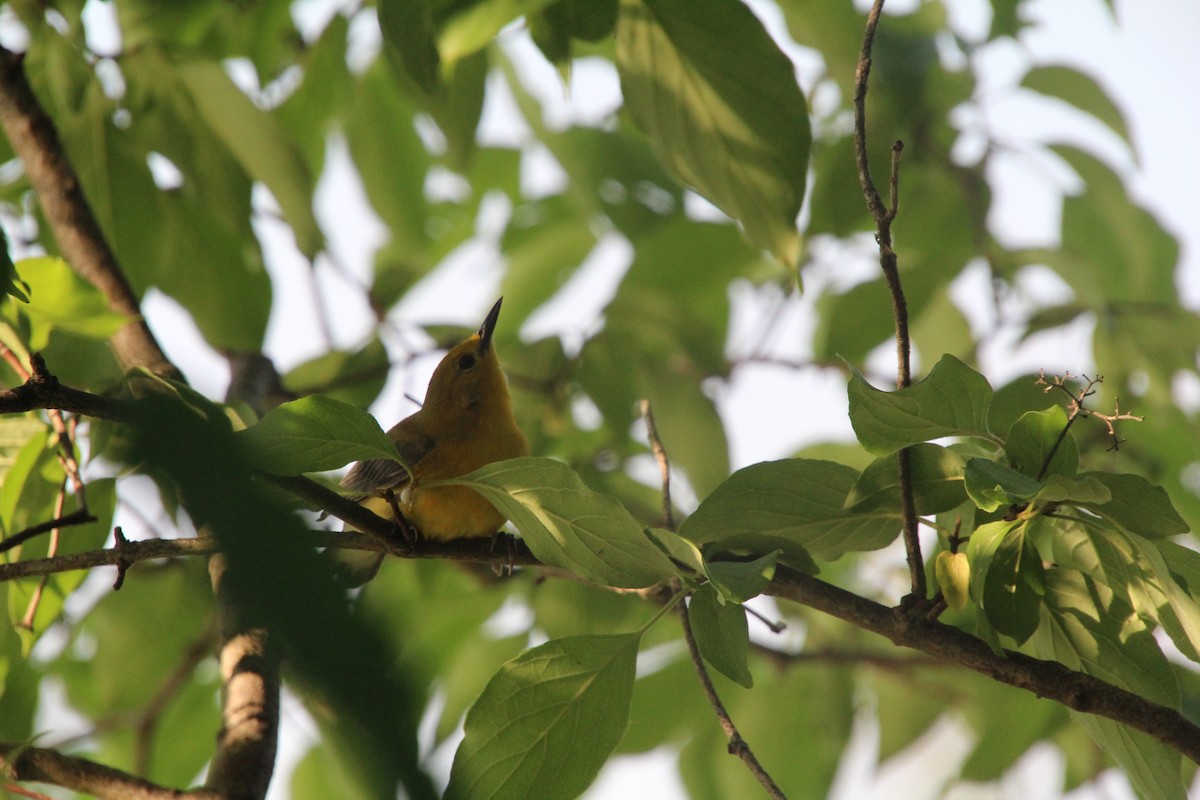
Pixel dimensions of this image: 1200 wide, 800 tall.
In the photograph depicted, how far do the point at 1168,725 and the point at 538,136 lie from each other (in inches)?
110

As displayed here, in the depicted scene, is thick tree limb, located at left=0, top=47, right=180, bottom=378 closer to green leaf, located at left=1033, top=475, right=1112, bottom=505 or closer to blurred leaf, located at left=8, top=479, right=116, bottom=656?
blurred leaf, located at left=8, top=479, right=116, bottom=656

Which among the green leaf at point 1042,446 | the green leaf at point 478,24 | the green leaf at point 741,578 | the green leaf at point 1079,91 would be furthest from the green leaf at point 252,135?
the green leaf at point 1079,91

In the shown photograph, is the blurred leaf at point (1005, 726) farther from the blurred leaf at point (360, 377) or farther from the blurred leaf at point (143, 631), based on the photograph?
the blurred leaf at point (143, 631)

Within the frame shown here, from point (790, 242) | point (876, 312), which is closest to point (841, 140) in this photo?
point (876, 312)

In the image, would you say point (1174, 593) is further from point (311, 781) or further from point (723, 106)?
point (311, 781)

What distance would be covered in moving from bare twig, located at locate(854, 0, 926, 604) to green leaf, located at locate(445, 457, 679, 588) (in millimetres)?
317

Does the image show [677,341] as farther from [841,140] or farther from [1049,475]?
[1049,475]

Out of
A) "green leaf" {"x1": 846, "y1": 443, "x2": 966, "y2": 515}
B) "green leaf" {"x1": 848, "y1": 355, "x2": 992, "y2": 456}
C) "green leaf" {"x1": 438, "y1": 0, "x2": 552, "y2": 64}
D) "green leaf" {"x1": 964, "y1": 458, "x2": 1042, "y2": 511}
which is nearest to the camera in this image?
"green leaf" {"x1": 964, "y1": 458, "x2": 1042, "y2": 511}

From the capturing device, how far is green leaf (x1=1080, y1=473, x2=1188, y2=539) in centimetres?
135

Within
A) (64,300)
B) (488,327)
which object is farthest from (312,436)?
(488,327)

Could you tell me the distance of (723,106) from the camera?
1.93 meters

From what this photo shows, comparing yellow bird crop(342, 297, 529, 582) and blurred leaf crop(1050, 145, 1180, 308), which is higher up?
yellow bird crop(342, 297, 529, 582)

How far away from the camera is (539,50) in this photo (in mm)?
1985

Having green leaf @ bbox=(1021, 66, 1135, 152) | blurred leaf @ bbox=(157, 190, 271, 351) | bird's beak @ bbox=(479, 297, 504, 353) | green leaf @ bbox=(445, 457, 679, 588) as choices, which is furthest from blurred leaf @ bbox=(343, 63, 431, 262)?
green leaf @ bbox=(445, 457, 679, 588)
